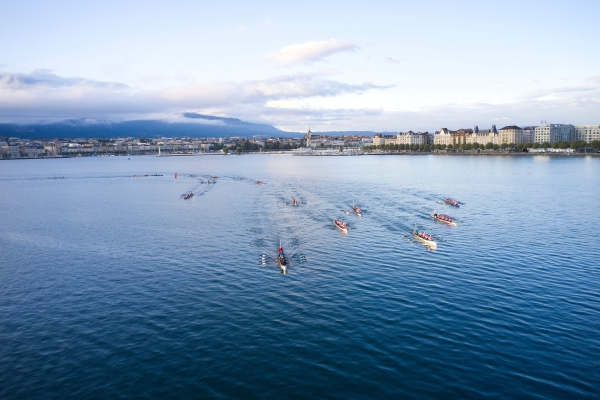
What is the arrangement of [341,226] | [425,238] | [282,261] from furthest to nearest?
[341,226] < [425,238] < [282,261]

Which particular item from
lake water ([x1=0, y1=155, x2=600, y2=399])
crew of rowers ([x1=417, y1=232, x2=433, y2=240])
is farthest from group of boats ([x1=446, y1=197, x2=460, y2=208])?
crew of rowers ([x1=417, y1=232, x2=433, y2=240])

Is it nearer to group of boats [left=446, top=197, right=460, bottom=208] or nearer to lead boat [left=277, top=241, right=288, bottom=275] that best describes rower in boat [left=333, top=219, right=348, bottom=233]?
lead boat [left=277, top=241, right=288, bottom=275]

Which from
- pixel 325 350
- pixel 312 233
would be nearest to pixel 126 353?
pixel 325 350

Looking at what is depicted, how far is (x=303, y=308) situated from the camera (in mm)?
27672

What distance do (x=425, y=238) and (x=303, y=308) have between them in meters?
20.1

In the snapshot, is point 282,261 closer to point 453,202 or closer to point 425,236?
point 425,236

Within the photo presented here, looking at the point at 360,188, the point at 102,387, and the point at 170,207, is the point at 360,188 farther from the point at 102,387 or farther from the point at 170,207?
the point at 102,387

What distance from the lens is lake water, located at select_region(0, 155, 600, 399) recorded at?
795 inches

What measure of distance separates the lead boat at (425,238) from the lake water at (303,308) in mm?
1211

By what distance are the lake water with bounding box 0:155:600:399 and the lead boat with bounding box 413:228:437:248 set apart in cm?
121

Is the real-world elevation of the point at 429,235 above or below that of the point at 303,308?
above

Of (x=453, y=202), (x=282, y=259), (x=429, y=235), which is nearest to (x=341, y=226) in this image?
(x=429, y=235)

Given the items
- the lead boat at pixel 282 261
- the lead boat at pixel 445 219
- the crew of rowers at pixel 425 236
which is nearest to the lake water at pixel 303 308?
the lead boat at pixel 282 261

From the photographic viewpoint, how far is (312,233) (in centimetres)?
4894
